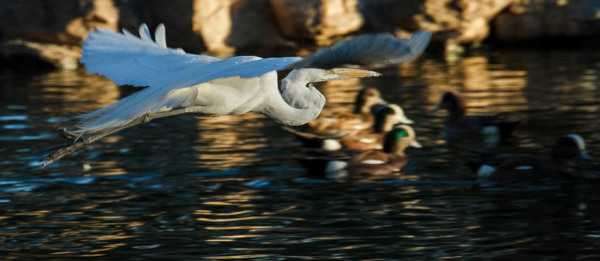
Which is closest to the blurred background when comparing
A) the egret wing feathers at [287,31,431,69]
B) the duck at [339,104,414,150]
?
the duck at [339,104,414,150]

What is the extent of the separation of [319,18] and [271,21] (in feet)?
4.27

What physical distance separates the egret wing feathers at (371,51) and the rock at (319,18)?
12.1 m

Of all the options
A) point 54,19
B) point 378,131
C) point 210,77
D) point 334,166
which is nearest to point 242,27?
point 54,19

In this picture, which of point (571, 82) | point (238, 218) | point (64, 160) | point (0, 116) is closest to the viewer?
point (238, 218)

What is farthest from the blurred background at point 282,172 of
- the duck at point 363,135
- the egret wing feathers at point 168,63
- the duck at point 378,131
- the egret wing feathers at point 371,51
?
the egret wing feathers at point 371,51

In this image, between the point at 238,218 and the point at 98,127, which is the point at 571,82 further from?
the point at 98,127

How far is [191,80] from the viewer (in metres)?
4.80

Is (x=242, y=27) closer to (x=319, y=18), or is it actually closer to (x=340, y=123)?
(x=319, y=18)

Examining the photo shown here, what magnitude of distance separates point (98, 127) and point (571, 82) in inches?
343

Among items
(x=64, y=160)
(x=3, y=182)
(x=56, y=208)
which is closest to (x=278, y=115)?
(x=56, y=208)

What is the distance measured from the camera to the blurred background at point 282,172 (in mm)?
6008

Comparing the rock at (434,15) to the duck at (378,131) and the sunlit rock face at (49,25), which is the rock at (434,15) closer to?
the sunlit rock face at (49,25)

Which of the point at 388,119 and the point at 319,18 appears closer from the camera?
the point at 388,119

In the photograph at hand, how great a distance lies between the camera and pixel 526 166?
7.46 m
